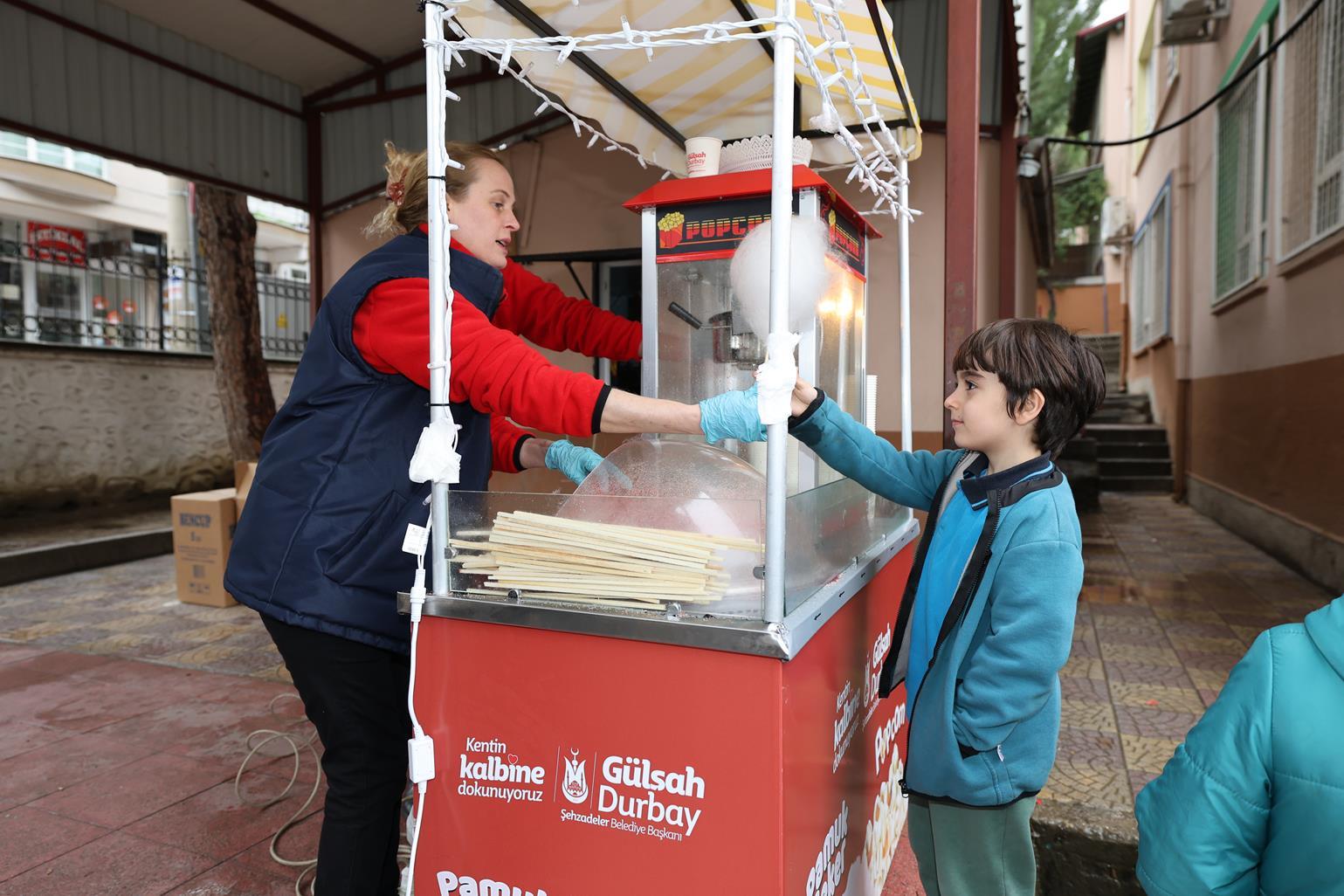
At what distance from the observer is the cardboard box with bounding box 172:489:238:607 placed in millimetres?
5602

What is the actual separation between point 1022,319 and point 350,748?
5.37 ft

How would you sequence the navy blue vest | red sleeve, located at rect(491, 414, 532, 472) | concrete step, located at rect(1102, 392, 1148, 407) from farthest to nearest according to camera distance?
concrete step, located at rect(1102, 392, 1148, 407), red sleeve, located at rect(491, 414, 532, 472), the navy blue vest

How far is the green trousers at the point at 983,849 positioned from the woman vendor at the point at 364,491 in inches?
38.6

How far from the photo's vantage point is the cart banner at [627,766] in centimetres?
135

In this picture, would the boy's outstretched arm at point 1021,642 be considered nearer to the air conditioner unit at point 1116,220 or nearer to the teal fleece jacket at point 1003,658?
the teal fleece jacket at point 1003,658

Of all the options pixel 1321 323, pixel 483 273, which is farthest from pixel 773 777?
pixel 1321 323

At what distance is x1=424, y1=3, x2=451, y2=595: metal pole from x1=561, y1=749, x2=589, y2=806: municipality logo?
0.55 m

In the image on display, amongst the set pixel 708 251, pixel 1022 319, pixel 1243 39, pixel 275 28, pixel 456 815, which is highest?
pixel 1243 39

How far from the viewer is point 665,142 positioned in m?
3.08

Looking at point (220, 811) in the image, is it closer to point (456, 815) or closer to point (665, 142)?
point (456, 815)

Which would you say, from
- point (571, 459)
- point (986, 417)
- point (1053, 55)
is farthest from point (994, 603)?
point (1053, 55)

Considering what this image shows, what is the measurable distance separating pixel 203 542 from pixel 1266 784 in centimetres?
611

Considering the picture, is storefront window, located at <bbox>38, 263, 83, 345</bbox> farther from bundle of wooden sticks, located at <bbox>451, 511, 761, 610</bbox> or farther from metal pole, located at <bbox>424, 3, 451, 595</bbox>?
bundle of wooden sticks, located at <bbox>451, 511, 761, 610</bbox>

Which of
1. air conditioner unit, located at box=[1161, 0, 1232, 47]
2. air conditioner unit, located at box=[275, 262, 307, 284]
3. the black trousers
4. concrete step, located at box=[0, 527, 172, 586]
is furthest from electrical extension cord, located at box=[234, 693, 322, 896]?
air conditioner unit, located at box=[275, 262, 307, 284]
